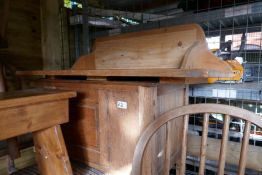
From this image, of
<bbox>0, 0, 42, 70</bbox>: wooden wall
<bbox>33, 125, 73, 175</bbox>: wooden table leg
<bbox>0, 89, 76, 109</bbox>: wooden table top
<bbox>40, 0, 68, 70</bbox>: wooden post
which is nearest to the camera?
<bbox>0, 89, 76, 109</bbox>: wooden table top

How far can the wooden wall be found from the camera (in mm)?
1270

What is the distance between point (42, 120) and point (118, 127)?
0.92 feet

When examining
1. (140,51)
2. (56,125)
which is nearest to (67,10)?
(140,51)

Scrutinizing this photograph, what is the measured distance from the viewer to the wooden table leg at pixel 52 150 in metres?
0.66

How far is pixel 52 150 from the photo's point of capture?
679 millimetres

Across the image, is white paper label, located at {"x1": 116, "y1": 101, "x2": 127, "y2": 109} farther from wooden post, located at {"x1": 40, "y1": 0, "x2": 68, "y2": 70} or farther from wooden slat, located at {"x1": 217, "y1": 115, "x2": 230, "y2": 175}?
wooden post, located at {"x1": 40, "y1": 0, "x2": 68, "y2": 70}

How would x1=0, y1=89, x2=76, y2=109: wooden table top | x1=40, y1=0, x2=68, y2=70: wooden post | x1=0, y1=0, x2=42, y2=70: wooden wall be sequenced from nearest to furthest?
1. x1=0, y1=89, x2=76, y2=109: wooden table top
2. x1=0, y1=0, x2=42, y2=70: wooden wall
3. x1=40, y1=0, x2=68, y2=70: wooden post

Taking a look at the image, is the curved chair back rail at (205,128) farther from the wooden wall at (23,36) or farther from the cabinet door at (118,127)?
the wooden wall at (23,36)

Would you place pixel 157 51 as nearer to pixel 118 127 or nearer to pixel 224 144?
pixel 118 127

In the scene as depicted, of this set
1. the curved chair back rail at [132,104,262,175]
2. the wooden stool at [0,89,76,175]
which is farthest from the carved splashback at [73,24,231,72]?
the wooden stool at [0,89,76,175]

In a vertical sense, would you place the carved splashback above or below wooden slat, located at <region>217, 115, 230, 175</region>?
above

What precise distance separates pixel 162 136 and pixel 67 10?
4.56 feet

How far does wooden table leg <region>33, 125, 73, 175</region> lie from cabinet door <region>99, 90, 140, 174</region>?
0.57 feet

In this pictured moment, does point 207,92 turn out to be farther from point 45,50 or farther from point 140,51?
point 45,50
